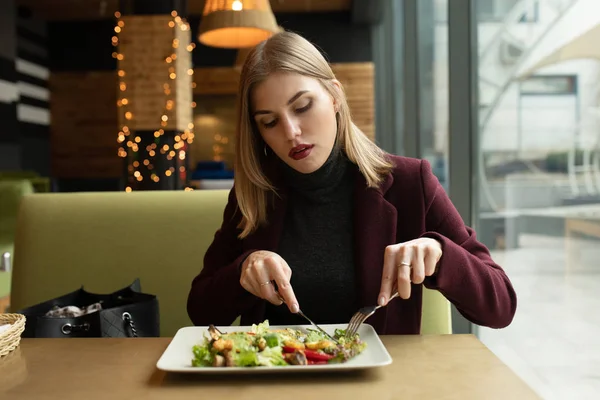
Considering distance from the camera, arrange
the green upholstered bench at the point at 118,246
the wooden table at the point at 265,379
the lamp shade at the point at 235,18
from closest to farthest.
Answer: the wooden table at the point at 265,379, the green upholstered bench at the point at 118,246, the lamp shade at the point at 235,18

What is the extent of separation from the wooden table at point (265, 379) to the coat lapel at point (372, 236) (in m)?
0.39

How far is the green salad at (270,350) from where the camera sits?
0.91 meters

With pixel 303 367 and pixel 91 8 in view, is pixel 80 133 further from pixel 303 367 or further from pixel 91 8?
pixel 303 367

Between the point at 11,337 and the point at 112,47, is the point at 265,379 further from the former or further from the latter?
the point at 112,47

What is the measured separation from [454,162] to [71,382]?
2.09 metres

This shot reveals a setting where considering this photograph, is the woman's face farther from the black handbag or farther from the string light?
the string light

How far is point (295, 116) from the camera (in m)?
1.35

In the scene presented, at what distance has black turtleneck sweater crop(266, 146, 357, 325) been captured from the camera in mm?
1510

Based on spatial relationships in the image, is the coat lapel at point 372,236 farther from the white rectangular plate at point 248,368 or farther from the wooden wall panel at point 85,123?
the wooden wall panel at point 85,123

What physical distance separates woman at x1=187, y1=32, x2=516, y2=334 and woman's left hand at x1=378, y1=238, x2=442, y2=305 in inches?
8.9

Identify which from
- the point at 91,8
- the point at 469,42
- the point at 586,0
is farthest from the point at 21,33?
the point at 586,0

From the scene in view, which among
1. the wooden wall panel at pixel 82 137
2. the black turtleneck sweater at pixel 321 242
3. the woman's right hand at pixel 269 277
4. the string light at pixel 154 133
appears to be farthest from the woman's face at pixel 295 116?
the wooden wall panel at pixel 82 137

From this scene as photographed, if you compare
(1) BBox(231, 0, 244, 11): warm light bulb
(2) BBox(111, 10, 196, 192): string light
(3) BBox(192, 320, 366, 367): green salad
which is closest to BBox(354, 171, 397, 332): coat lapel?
(3) BBox(192, 320, 366, 367): green salad

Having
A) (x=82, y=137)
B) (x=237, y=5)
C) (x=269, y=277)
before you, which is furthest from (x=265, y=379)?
(x=82, y=137)
